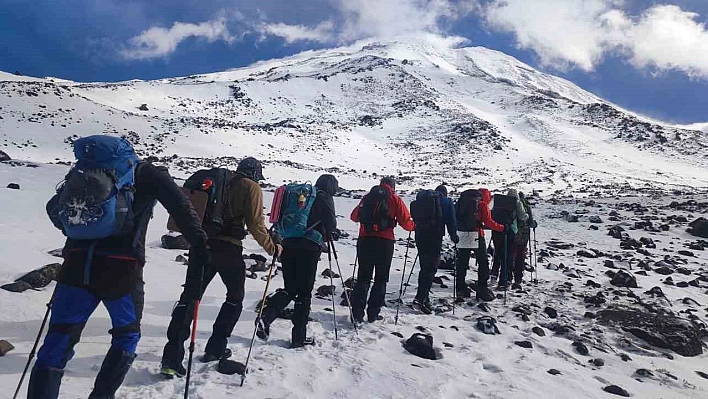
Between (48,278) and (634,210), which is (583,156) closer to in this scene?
(634,210)

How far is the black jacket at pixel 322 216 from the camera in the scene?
5.48 m

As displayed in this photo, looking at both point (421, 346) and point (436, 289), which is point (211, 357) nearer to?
point (421, 346)

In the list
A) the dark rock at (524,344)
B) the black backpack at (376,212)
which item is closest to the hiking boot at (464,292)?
the dark rock at (524,344)

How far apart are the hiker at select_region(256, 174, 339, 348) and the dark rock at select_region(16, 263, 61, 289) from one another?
2917 millimetres

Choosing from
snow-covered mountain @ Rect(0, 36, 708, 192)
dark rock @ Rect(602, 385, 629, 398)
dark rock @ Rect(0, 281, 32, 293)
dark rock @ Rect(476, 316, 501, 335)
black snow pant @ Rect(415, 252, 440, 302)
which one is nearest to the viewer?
dark rock @ Rect(602, 385, 629, 398)

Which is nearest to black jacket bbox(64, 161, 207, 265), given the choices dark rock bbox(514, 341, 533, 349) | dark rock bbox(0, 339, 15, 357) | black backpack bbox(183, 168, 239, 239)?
black backpack bbox(183, 168, 239, 239)

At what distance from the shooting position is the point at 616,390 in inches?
199

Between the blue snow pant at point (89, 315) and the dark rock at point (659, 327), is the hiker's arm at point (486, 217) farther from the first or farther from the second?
the blue snow pant at point (89, 315)

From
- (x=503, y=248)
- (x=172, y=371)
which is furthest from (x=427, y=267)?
(x=172, y=371)

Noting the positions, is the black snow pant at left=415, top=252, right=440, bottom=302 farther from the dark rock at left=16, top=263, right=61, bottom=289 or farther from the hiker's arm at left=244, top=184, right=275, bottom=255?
the dark rock at left=16, top=263, right=61, bottom=289

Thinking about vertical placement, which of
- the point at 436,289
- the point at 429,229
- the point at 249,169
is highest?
the point at 249,169

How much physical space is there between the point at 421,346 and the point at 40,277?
4920mm

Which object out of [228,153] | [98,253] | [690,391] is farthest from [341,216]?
[228,153]

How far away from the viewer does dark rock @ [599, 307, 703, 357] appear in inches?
263
